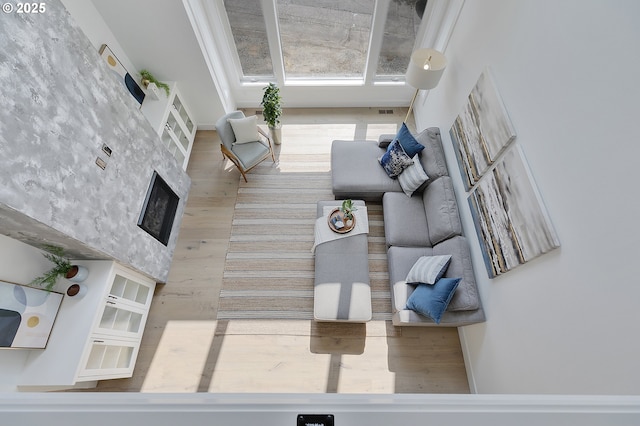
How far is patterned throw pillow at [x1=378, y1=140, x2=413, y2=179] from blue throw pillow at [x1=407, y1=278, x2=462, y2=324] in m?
1.33

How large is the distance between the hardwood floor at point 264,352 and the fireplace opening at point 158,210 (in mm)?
350

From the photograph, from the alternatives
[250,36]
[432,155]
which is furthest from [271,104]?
[432,155]

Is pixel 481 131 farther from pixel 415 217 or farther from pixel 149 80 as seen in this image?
pixel 149 80

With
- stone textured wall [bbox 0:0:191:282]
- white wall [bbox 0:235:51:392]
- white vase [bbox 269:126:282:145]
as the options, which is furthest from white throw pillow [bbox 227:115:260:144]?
white wall [bbox 0:235:51:392]

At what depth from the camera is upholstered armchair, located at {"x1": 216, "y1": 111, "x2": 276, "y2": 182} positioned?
353cm

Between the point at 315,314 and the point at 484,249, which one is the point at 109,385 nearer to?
the point at 315,314

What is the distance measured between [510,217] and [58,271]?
11.6 feet

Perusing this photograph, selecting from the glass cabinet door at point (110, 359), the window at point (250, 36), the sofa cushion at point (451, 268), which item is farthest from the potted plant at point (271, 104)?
the glass cabinet door at point (110, 359)

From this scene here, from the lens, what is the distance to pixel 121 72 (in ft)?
10.4

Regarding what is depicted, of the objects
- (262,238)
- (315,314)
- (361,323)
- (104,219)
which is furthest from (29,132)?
(361,323)

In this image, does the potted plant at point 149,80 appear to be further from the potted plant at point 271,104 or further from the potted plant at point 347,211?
the potted plant at point 347,211

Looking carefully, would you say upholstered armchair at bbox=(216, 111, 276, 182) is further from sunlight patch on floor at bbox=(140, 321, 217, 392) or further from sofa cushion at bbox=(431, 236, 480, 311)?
sofa cushion at bbox=(431, 236, 480, 311)

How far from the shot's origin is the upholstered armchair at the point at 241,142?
11.6 feet

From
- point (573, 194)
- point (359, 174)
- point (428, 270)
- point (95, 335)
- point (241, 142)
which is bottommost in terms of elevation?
point (95, 335)
